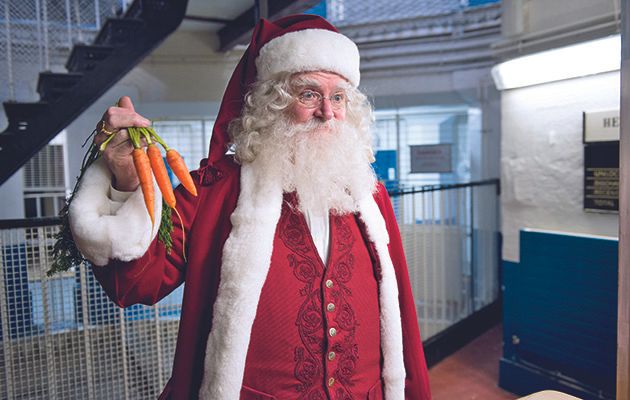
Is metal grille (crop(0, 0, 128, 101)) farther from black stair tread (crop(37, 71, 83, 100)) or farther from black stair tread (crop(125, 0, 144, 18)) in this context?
black stair tread (crop(125, 0, 144, 18))

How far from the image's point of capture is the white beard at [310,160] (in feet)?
4.45

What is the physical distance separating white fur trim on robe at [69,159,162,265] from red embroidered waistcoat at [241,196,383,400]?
357 millimetres

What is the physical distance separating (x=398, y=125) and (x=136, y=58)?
2285mm

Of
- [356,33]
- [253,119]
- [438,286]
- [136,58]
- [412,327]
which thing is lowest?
[438,286]

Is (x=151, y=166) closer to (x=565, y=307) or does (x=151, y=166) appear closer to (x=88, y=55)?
(x=565, y=307)

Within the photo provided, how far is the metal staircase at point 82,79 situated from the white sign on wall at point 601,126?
291 cm

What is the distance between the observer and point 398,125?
4.59 metres

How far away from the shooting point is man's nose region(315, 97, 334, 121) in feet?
4.41

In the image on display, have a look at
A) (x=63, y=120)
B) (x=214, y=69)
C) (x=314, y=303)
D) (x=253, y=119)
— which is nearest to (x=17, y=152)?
(x=63, y=120)

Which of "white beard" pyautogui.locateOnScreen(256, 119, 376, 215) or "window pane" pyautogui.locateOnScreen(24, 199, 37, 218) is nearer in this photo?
"white beard" pyautogui.locateOnScreen(256, 119, 376, 215)

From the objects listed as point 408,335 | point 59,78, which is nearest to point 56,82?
point 59,78

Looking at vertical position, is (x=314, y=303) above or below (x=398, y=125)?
below

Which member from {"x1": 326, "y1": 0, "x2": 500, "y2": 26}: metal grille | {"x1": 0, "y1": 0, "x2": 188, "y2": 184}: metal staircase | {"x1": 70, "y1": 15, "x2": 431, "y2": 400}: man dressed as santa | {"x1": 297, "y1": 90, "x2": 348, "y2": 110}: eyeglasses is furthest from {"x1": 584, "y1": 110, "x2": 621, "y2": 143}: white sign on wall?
{"x1": 0, "y1": 0, "x2": 188, "y2": 184}: metal staircase

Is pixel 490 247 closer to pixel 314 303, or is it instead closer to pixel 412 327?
pixel 412 327
